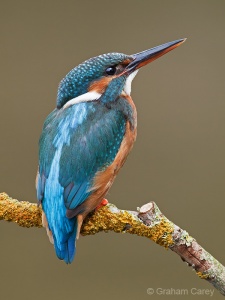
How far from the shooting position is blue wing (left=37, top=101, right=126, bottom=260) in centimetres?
175

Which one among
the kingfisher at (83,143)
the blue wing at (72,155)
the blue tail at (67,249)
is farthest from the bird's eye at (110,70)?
the blue tail at (67,249)

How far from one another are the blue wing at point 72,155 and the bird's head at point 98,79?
0.15ft

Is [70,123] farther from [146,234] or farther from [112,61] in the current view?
[146,234]

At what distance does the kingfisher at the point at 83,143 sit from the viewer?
69.1 inches

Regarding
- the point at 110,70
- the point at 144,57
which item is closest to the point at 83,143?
the point at 110,70

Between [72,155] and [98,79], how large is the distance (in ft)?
0.98

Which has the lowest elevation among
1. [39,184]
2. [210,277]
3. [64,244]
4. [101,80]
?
[210,277]

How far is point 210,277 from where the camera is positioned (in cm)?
173

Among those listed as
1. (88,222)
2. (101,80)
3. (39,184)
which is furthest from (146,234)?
(101,80)

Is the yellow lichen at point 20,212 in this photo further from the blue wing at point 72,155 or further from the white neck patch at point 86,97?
the white neck patch at point 86,97

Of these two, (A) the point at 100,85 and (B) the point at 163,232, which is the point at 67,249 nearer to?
(B) the point at 163,232

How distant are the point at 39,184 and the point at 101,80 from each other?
16.2 inches

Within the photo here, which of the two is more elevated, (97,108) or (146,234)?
(97,108)

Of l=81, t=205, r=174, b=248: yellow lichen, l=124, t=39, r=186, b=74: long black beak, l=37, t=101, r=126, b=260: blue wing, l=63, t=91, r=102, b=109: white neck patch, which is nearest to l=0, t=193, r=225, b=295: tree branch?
l=81, t=205, r=174, b=248: yellow lichen
